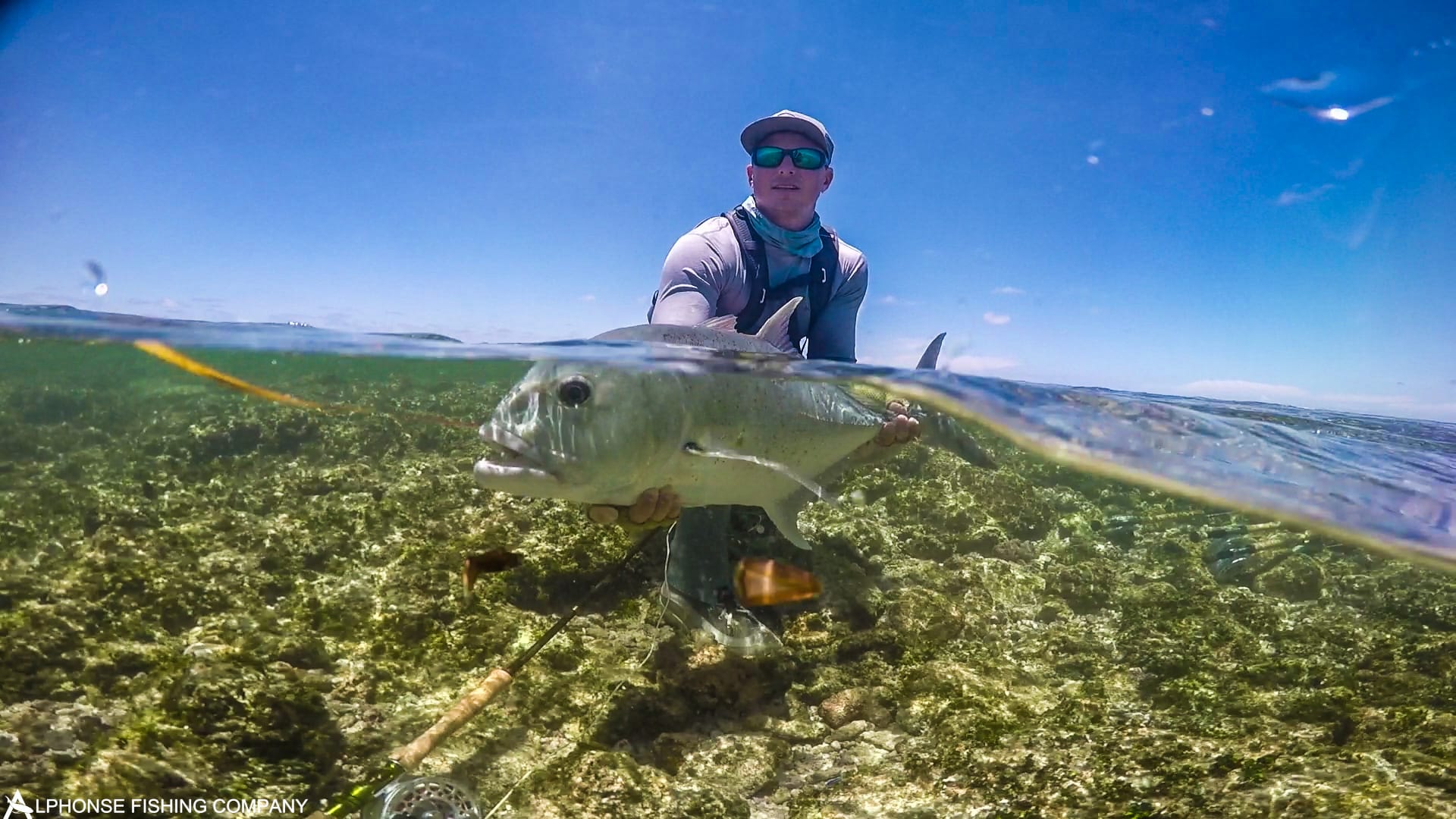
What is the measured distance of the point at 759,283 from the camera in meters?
5.30

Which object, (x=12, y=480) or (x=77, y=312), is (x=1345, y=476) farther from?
(x=12, y=480)

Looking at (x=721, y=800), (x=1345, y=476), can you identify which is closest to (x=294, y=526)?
(x=721, y=800)

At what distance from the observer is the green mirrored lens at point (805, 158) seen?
5570 mm

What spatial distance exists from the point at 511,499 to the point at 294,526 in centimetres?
171

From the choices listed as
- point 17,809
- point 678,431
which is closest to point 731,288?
point 678,431

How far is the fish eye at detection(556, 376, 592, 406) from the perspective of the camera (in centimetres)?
259

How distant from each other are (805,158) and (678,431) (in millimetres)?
3757

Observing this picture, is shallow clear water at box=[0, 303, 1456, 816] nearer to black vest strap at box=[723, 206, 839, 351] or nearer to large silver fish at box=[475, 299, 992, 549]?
large silver fish at box=[475, 299, 992, 549]

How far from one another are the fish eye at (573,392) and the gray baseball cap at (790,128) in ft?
13.3

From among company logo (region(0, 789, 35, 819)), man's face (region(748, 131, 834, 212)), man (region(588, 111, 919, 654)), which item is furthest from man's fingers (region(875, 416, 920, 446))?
Result: company logo (region(0, 789, 35, 819))

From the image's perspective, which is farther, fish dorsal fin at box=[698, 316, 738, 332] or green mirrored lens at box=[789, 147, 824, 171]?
green mirrored lens at box=[789, 147, 824, 171]

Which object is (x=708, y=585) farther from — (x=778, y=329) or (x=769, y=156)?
(x=769, y=156)

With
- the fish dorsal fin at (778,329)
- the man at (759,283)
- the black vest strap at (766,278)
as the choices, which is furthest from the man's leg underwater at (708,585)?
the black vest strap at (766,278)

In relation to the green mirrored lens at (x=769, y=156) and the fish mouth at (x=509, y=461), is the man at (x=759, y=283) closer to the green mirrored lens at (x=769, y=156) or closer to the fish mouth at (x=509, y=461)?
the green mirrored lens at (x=769, y=156)
